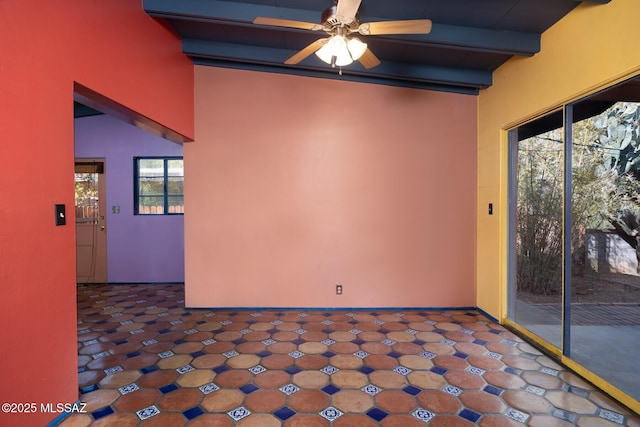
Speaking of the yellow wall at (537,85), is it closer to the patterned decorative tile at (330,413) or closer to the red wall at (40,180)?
the patterned decorative tile at (330,413)

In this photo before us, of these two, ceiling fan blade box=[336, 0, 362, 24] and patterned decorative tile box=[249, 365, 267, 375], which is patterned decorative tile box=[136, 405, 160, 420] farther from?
ceiling fan blade box=[336, 0, 362, 24]

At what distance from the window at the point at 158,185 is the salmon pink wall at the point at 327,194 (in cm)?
146

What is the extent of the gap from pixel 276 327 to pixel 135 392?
1.46 meters

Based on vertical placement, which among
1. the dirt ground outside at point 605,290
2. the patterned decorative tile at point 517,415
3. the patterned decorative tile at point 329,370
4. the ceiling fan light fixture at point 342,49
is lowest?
the patterned decorative tile at point 517,415

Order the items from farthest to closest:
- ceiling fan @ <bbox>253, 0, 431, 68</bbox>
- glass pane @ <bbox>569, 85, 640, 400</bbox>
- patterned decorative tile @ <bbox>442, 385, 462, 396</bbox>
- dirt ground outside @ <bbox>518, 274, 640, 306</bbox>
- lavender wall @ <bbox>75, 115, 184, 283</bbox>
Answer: lavender wall @ <bbox>75, 115, 184, 283</bbox>, dirt ground outside @ <bbox>518, 274, 640, 306</bbox>, glass pane @ <bbox>569, 85, 640, 400</bbox>, patterned decorative tile @ <bbox>442, 385, 462, 396</bbox>, ceiling fan @ <bbox>253, 0, 431, 68</bbox>

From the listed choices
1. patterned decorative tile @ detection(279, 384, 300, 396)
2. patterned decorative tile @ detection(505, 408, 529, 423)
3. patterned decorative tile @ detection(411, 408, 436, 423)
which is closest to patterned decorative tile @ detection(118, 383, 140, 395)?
patterned decorative tile @ detection(279, 384, 300, 396)

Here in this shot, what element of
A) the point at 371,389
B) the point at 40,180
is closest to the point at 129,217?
the point at 40,180

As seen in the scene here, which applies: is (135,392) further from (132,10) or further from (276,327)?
(132,10)

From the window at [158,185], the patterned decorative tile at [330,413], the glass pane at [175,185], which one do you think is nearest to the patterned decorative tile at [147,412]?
the patterned decorative tile at [330,413]

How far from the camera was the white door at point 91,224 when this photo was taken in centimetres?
522

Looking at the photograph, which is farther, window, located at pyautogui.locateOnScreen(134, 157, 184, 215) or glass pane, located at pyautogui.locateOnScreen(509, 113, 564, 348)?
window, located at pyautogui.locateOnScreen(134, 157, 184, 215)

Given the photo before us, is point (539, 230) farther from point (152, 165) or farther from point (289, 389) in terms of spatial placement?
point (152, 165)

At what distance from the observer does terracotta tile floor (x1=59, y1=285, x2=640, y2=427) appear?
6.52 ft

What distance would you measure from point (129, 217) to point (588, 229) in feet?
19.7
